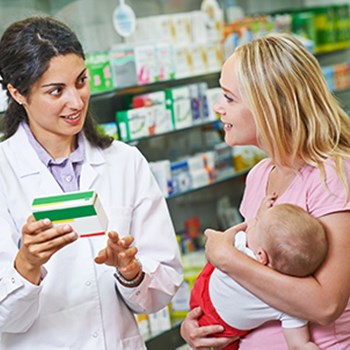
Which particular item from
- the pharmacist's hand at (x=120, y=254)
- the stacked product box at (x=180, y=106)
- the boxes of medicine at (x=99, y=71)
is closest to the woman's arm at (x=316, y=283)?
the pharmacist's hand at (x=120, y=254)

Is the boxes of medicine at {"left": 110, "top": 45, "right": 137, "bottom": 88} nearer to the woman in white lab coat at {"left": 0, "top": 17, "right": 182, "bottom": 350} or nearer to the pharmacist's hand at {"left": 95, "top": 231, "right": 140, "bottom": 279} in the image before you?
the woman in white lab coat at {"left": 0, "top": 17, "right": 182, "bottom": 350}

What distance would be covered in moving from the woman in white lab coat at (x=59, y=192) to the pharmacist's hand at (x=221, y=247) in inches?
8.9

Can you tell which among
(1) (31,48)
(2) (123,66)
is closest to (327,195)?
(1) (31,48)

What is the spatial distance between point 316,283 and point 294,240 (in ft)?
0.43

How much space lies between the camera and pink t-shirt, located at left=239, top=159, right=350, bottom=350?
221 centimetres

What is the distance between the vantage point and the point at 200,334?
2412 millimetres

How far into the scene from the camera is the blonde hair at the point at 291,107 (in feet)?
7.50

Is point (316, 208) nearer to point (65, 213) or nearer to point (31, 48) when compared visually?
point (65, 213)

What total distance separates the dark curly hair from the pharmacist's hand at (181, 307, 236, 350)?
0.84m

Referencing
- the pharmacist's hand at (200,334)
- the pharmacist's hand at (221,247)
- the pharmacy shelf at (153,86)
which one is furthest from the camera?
the pharmacy shelf at (153,86)

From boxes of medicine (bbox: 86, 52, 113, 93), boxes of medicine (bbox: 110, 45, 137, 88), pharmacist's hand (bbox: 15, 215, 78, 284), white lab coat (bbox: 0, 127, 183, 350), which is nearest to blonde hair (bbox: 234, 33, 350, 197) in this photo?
Result: white lab coat (bbox: 0, 127, 183, 350)

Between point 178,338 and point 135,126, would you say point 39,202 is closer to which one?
point 135,126

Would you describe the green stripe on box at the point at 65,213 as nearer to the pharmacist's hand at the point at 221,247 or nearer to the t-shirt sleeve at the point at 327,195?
the pharmacist's hand at the point at 221,247

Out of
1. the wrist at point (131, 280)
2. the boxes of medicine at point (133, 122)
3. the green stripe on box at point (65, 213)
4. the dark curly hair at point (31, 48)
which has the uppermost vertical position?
the dark curly hair at point (31, 48)
